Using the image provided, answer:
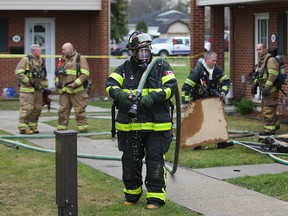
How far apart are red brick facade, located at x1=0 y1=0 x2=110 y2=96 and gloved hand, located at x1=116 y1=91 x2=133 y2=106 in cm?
1529

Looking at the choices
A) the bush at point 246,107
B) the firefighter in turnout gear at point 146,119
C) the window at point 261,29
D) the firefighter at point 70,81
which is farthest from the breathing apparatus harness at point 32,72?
the firefighter in turnout gear at point 146,119

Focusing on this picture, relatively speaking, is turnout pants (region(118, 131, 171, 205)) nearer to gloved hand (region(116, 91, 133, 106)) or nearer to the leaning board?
gloved hand (region(116, 91, 133, 106))

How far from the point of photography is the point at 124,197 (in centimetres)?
886

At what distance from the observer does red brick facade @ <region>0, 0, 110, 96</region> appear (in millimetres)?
23359

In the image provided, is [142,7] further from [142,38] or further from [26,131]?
[142,38]

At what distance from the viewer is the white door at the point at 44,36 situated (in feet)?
79.0

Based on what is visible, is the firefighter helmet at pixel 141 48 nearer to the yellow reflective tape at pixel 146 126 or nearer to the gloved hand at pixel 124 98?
the gloved hand at pixel 124 98

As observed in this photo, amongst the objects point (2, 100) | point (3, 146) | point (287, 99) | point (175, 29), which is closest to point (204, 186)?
point (3, 146)

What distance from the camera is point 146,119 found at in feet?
27.0

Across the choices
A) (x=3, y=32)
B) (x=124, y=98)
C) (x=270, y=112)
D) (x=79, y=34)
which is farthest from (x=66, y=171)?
(x=79, y=34)

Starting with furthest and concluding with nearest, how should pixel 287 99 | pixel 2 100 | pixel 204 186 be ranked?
1. pixel 2 100
2. pixel 287 99
3. pixel 204 186

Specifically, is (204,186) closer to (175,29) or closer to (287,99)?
(287,99)

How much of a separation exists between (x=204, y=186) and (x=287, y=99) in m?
8.11

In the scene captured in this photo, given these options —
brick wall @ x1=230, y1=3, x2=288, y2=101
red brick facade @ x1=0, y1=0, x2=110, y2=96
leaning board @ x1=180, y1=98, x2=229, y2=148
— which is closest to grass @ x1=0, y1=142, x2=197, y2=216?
leaning board @ x1=180, y1=98, x2=229, y2=148
